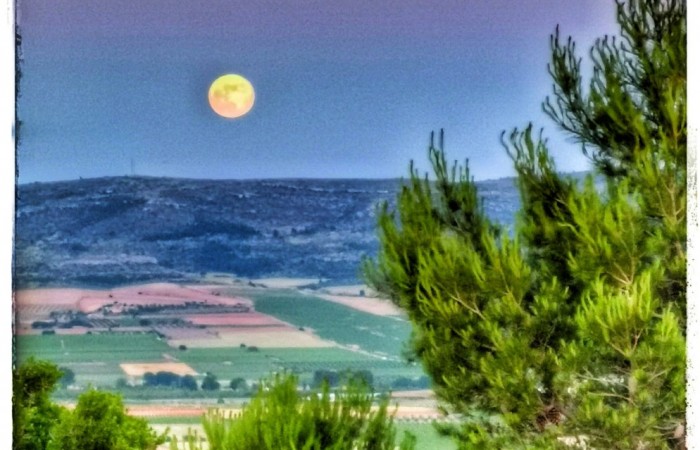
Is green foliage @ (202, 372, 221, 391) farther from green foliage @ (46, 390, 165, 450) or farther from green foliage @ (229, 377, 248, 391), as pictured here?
green foliage @ (46, 390, 165, 450)

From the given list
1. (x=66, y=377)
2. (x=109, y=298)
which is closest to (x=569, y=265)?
(x=109, y=298)

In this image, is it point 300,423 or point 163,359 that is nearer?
point 300,423

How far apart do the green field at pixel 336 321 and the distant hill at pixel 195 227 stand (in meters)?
0.07

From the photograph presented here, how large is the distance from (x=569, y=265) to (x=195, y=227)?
1.03m

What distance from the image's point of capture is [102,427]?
2.32 meters

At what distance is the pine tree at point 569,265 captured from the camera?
7.65 ft

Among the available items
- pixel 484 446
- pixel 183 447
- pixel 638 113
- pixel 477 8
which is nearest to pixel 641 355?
pixel 484 446

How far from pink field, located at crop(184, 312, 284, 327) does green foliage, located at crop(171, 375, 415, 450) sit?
16 cm

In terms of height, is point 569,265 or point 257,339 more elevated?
point 569,265

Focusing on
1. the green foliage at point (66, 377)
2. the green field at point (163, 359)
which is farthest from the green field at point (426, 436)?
the green foliage at point (66, 377)

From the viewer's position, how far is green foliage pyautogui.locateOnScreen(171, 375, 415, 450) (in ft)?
7.33

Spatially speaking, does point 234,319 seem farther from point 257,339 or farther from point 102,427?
point 102,427

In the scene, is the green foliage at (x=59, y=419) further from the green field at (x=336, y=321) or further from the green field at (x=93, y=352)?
the green field at (x=336, y=321)

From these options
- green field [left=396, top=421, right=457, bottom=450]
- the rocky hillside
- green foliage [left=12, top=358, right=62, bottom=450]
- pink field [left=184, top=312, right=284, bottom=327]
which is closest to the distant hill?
the rocky hillside
